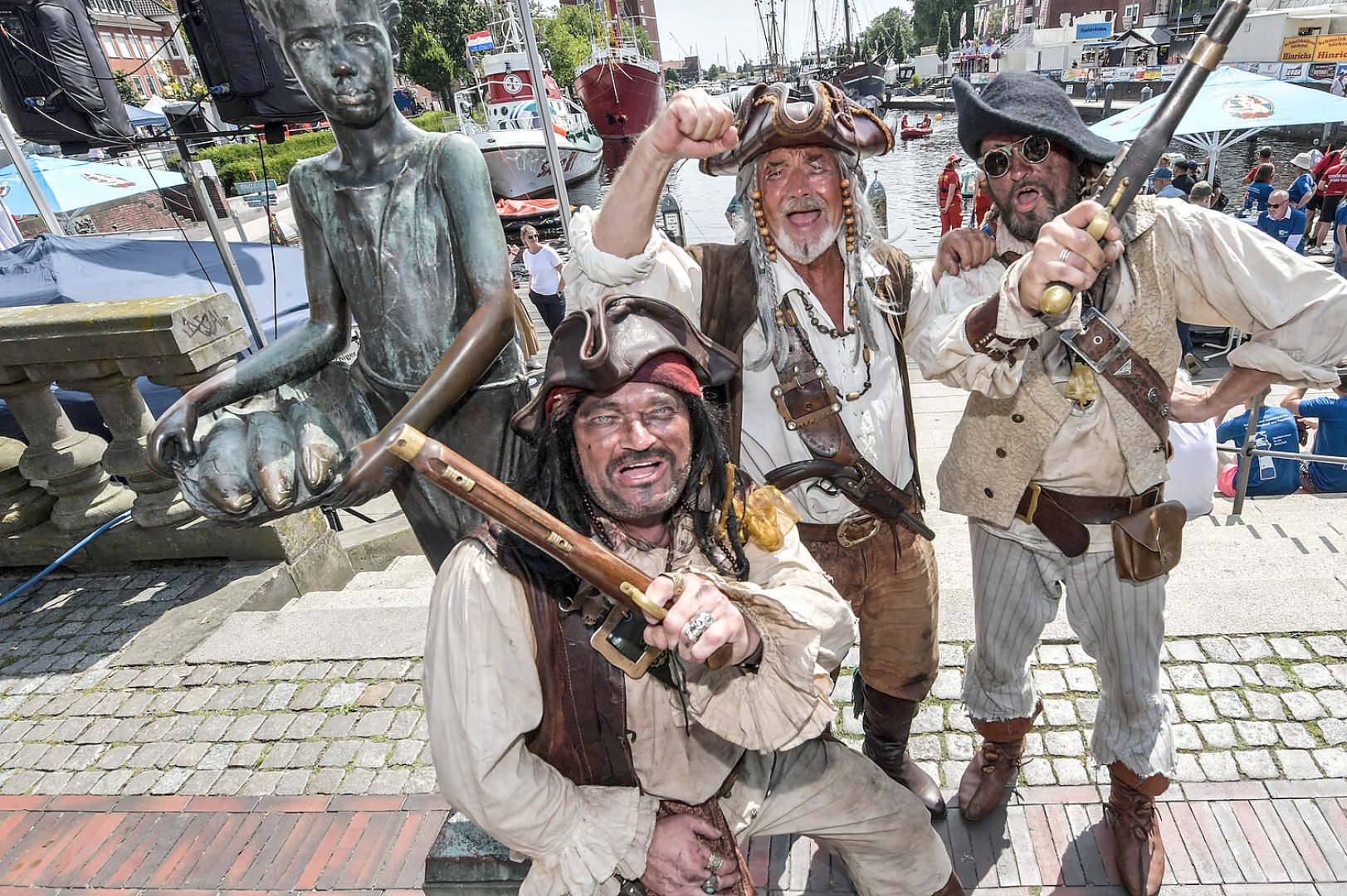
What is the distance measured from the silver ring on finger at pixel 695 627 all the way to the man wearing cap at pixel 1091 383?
3.34 feet

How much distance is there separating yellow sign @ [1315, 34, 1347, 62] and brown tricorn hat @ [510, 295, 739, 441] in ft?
121

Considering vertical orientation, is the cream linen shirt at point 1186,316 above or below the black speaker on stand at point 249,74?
below

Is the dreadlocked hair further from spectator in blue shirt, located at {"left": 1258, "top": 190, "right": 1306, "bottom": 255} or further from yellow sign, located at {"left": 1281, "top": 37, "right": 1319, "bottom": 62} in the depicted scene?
yellow sign, located at {"left": 1281, "top": 37, "right": 1319, "bottom": 62}

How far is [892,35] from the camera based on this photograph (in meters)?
91.2

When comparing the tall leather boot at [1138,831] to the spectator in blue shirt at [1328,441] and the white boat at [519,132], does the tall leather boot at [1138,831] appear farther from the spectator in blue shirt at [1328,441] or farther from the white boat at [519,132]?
the white boat at [519,132]

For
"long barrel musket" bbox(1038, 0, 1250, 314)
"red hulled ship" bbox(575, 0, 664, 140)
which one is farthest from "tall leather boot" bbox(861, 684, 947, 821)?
"red hulled ship" bbox(575, 0, 664, 140)

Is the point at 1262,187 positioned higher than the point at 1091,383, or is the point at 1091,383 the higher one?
the point at 1091,383

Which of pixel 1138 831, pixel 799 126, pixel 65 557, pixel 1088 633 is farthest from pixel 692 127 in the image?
pixel 65 557

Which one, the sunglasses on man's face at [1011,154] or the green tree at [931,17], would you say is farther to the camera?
the green tree at [931,17]

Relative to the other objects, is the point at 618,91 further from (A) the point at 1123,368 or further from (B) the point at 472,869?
(B) the point at 472,869

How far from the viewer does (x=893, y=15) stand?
9725 centimetres

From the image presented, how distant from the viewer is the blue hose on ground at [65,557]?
475 cm

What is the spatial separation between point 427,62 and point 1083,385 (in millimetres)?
46287

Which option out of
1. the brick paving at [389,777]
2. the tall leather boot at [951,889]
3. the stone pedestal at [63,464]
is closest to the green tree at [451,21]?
the stone pedestal at [63,464]
